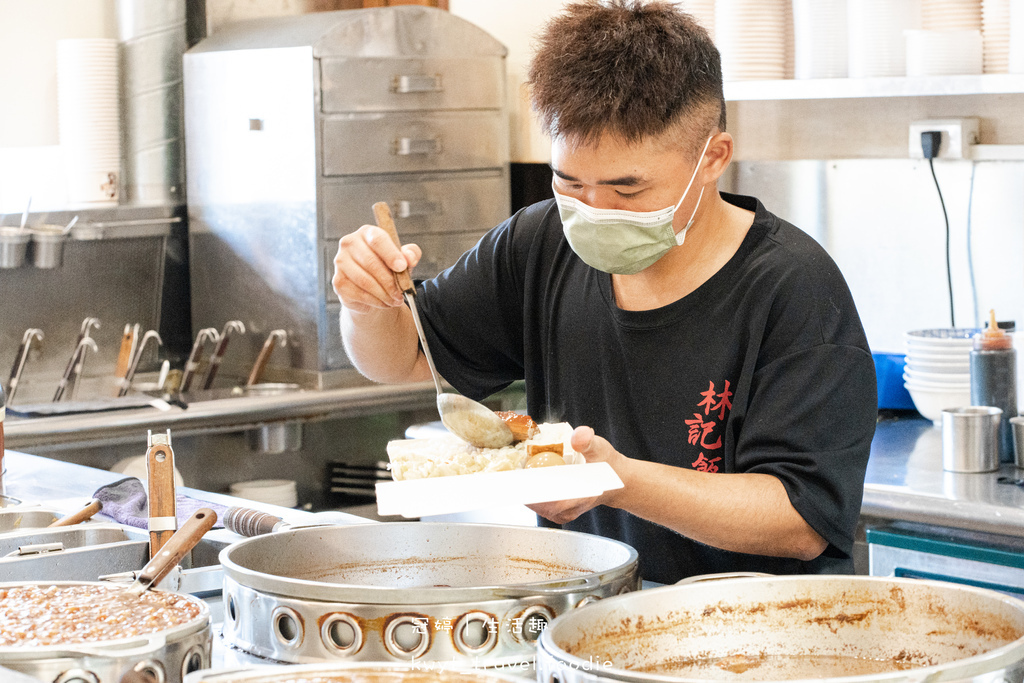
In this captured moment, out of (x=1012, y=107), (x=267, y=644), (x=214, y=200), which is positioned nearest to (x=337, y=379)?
(x=214, y=200)

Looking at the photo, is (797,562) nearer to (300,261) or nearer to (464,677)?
(464,677)

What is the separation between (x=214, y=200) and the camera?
13.9ft

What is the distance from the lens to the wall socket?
3475mm

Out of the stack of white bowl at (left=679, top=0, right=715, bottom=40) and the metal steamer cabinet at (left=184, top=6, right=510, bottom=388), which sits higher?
the stack of white bowl at (left=679, top=0, right=715, bottom=40)

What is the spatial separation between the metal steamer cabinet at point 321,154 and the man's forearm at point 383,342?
6.10ft

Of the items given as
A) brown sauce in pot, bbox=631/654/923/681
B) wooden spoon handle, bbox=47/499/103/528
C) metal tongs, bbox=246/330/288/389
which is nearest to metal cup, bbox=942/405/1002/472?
brown sauce in pot, bbox=631/654/923/681

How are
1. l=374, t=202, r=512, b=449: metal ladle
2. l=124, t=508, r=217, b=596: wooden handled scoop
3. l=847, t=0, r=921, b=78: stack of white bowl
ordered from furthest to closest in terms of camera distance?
1. l=847, t=0, r=921, b=78: stack of white bowl
2. l=374, t=202, r=512, b=449: metal ladle
3. l=124, t=508, r=217, b=596: wooden handled scoop

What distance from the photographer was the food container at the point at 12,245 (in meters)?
3.84

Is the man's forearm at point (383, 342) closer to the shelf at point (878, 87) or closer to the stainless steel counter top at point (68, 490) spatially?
the stainless steel counter top at point (68, 490)

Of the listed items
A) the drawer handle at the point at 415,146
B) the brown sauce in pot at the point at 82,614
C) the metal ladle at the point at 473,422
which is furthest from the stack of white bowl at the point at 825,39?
the brown sauce in pot at the point at 82,614

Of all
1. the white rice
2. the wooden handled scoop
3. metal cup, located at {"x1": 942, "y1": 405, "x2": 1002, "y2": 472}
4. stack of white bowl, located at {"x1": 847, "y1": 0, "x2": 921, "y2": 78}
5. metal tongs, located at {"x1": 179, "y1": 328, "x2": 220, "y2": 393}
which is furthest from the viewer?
metal tongs, located at {"x1": 179, "y1": 328, "x2": 220, "y2": 393}

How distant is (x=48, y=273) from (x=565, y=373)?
2575mm

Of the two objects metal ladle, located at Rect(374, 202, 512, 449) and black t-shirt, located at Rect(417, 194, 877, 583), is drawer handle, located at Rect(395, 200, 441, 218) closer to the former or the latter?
black t-shirt, located at Rect(417, 194, 877, 583)

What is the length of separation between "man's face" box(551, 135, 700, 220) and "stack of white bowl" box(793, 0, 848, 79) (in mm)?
1935
